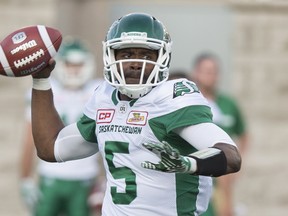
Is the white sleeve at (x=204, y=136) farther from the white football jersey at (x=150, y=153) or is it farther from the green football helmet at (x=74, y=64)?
the green football helmet at (x=74, y=64)

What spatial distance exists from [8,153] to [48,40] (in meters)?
5.46

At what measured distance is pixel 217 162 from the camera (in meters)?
4.46

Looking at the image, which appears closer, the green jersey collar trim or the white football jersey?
the white football jersey

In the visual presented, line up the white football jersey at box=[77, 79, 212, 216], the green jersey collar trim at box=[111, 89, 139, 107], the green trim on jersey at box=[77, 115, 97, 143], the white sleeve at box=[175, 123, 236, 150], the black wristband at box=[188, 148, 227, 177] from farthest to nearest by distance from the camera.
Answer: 1. the green trim on jersey at box=[77, 115, 97, 143]
2. the green jersey collar trim at box=[111, 89, 139, 107]
3. the white football jersey at box=[77, 79, 212, 216]
4. the white sleeve at box=[175, 123, 236, 150]
5. the black wristband at box=[188, 148, 227, 177]

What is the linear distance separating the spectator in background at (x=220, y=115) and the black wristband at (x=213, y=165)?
150 inches

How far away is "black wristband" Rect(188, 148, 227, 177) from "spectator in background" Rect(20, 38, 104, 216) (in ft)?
14.2

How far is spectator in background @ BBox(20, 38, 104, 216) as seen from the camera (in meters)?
8.90

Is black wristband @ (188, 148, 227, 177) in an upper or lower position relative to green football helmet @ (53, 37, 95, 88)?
upper

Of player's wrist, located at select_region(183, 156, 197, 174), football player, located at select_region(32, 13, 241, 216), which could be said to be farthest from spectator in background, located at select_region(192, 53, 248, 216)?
player's wrist, located at select_region(183, 156, 197, 174)

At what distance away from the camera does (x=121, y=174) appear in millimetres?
4852

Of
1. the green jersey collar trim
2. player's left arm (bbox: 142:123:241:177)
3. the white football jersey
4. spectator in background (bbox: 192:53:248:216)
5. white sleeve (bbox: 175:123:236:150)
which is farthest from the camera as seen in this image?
spectator in background (bbox: 192:53:248:216)

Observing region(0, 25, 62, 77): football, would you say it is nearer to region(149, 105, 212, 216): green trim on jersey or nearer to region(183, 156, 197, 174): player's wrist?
region(149, 105, 212, 216): green trim on jersey

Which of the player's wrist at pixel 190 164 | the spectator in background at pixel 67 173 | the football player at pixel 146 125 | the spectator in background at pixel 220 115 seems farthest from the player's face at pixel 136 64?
the spectator in background at pixel 67 173

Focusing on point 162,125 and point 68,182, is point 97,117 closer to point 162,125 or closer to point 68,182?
point 162,125
